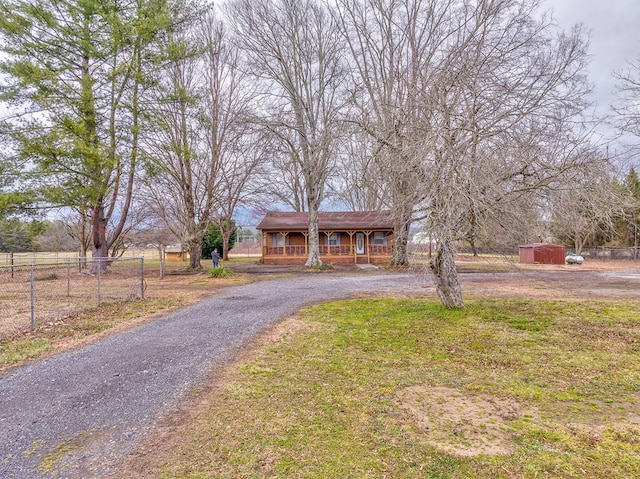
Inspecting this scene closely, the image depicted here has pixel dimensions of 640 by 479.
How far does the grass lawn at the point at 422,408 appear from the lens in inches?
98.1

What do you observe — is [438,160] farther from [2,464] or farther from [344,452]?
[2,464]

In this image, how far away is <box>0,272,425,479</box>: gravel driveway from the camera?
2676 millimetres

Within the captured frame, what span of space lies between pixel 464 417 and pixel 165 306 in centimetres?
815

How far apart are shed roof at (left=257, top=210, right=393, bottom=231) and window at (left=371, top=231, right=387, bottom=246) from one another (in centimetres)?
90

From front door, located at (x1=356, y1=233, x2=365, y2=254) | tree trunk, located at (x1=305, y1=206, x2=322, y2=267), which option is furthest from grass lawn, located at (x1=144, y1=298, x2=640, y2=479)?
front door, located at (x1=356, y1=233, x2=365, y2=254)

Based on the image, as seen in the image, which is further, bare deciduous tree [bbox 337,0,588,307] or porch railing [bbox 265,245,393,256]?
porch railing [bbox 265,245,393,256]

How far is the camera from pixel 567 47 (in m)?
7.59

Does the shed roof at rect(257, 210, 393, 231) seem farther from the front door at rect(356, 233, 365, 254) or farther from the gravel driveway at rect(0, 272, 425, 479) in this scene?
the gravel driveway at rect(0, 272, 425, 479)

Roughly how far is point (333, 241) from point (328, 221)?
1569 millimetres

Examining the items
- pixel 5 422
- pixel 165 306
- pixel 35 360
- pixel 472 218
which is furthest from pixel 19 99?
pixel 472 218

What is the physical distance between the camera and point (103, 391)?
390 cm

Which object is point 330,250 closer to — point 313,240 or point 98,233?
point 313,240

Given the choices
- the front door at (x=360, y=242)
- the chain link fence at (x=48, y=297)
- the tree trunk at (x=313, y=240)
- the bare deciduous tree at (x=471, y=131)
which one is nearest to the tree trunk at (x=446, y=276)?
the bare deciduous tree at (x=471, y=131)

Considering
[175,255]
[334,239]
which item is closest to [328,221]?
[334,239]
